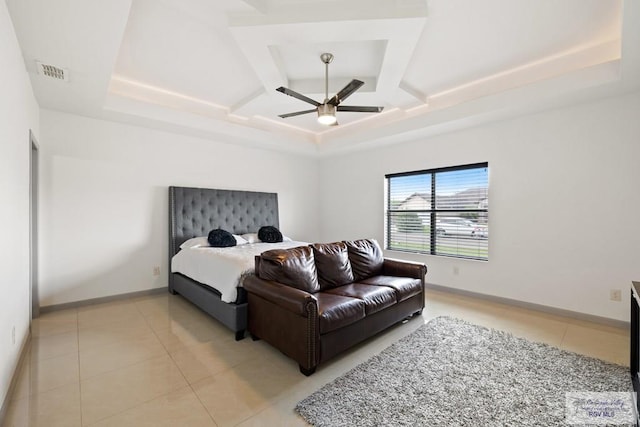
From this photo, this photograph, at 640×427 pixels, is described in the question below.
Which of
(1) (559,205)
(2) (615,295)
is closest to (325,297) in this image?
(1) (559,205)

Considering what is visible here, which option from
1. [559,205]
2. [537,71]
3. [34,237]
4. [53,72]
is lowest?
[34,237]

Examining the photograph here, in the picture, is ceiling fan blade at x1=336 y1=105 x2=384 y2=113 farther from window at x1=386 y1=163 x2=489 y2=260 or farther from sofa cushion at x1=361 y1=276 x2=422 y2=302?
window at x1=386 y1=163 x2=489 y2=260

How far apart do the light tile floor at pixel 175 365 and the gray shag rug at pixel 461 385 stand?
6.9 inches

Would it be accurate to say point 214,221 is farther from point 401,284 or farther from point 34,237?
point 401,284

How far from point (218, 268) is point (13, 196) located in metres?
1.67

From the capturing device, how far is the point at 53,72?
2.60m

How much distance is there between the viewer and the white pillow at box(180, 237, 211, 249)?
400cm

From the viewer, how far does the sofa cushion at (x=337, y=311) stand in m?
2.22

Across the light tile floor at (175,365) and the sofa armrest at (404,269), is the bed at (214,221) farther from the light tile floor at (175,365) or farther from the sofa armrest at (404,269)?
the sofa armrest at (404,269)

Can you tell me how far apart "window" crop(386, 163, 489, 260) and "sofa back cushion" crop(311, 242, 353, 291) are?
202 cm

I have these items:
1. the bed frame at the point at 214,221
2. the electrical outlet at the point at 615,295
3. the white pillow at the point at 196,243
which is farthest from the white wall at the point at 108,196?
the electrical outlet at the point at 615,295

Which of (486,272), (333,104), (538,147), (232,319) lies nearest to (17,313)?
(232,319)

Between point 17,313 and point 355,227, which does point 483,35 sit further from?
point 17,313

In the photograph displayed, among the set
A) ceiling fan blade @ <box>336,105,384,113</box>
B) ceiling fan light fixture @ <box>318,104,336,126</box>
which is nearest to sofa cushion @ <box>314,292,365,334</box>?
ceiling fan light fixture @ <box>318,104,336,126</box>
